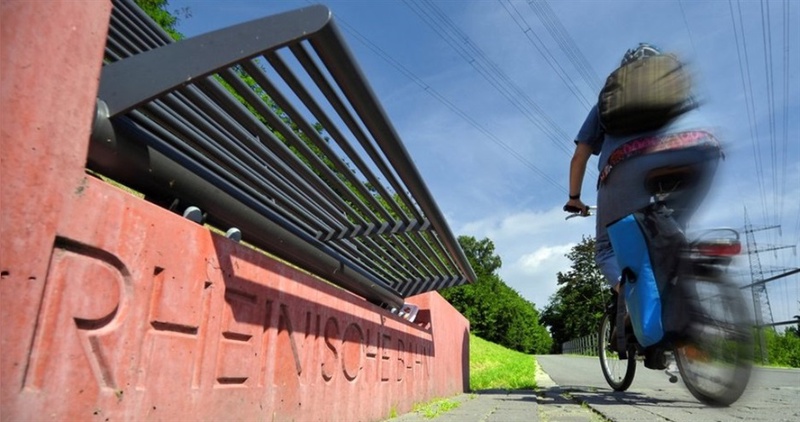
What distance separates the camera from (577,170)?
11.2ft

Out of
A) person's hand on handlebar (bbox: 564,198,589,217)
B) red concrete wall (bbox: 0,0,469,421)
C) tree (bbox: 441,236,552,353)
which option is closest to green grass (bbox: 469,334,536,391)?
person's hand on handlebar (bbox: 564,198,589,217)

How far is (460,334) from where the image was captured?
7297mm

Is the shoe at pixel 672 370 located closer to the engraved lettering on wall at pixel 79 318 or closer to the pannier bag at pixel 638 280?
the pannier bag at pixel 638 280

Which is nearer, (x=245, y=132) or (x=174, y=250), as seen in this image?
(x=174, y=250)

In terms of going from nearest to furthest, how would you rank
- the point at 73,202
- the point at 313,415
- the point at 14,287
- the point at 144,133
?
the point at 14,287 < the point at 73,202 < the point at 144,133 < the point at 313,415

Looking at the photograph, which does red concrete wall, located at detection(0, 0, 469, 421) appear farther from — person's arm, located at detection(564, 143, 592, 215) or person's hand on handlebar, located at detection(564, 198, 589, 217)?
person's hand on handlebar, located at detection(564, 198, 589, 217)

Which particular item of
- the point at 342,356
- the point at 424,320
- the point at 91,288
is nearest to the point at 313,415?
the point at 342,356

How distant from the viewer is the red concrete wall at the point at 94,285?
1.13 meters

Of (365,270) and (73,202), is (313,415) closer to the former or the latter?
(365,270)

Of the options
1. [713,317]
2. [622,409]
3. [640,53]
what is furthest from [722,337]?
[622,409]

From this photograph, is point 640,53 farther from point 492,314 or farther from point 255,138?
point 492,314

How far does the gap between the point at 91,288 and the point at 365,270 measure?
2.56 meters

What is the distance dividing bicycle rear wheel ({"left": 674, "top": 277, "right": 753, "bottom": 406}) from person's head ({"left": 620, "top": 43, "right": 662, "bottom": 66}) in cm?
115

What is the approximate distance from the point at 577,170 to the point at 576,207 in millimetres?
408
